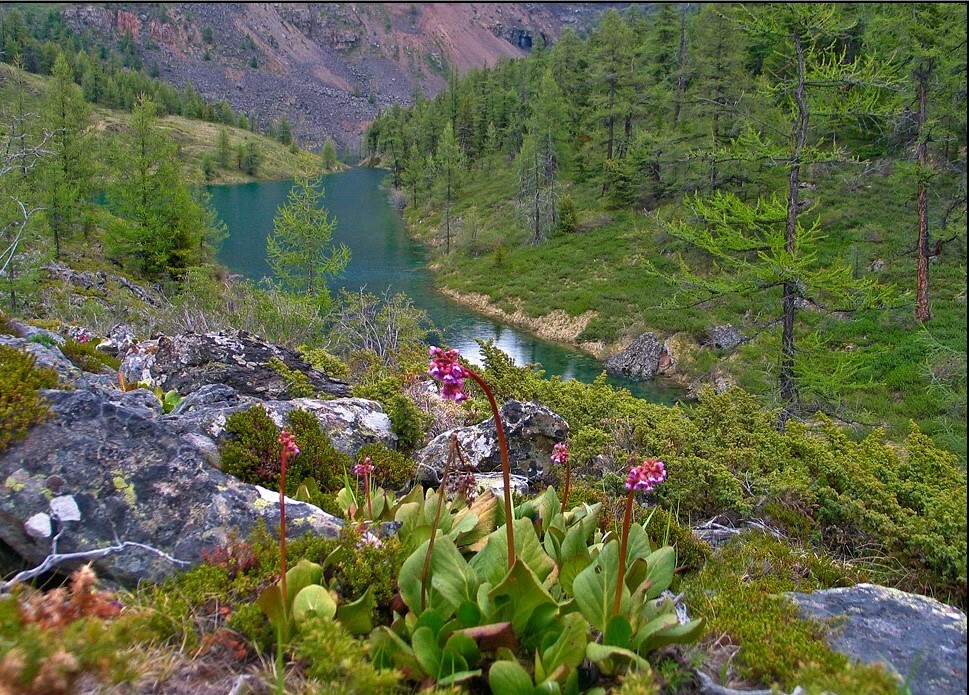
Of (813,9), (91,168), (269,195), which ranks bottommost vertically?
(269,195)

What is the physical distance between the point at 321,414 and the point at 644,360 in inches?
795

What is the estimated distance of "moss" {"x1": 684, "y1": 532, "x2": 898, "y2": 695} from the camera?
2039 mm

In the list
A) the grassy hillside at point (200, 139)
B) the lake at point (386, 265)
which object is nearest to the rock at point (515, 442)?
A: the lake at point (386, 265)

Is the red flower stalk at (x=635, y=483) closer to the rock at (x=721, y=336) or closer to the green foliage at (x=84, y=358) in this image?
the green foliage at (x=84, y=358)

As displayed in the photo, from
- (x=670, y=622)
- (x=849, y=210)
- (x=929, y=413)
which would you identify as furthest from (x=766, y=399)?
(x=849, y=210)

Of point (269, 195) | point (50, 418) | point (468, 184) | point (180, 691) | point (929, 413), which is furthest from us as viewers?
point (269, 195)

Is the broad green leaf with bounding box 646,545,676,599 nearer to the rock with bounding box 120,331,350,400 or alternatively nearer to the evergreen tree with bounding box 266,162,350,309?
the rock with bounding box 120,331,350,400

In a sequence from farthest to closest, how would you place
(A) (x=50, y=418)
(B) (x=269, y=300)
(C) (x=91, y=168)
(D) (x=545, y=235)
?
1. (D) (x=545, y=235)
2. (C) (x=91, y=168)
3. (B) (x=269, y=300)
4. (A) (x=50, y=418)

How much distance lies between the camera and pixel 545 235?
3906 cm

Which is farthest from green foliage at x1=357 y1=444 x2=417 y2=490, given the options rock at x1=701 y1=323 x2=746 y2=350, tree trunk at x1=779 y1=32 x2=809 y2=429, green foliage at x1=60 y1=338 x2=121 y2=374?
rock at x1=701 y1=323 x2=746 y2=350

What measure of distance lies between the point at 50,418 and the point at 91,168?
38777mm

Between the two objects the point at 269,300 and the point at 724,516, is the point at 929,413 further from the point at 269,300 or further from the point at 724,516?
the point at 269,300

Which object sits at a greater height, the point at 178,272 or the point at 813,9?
the point at 813,9

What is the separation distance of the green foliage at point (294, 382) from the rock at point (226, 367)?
0.06 metres
